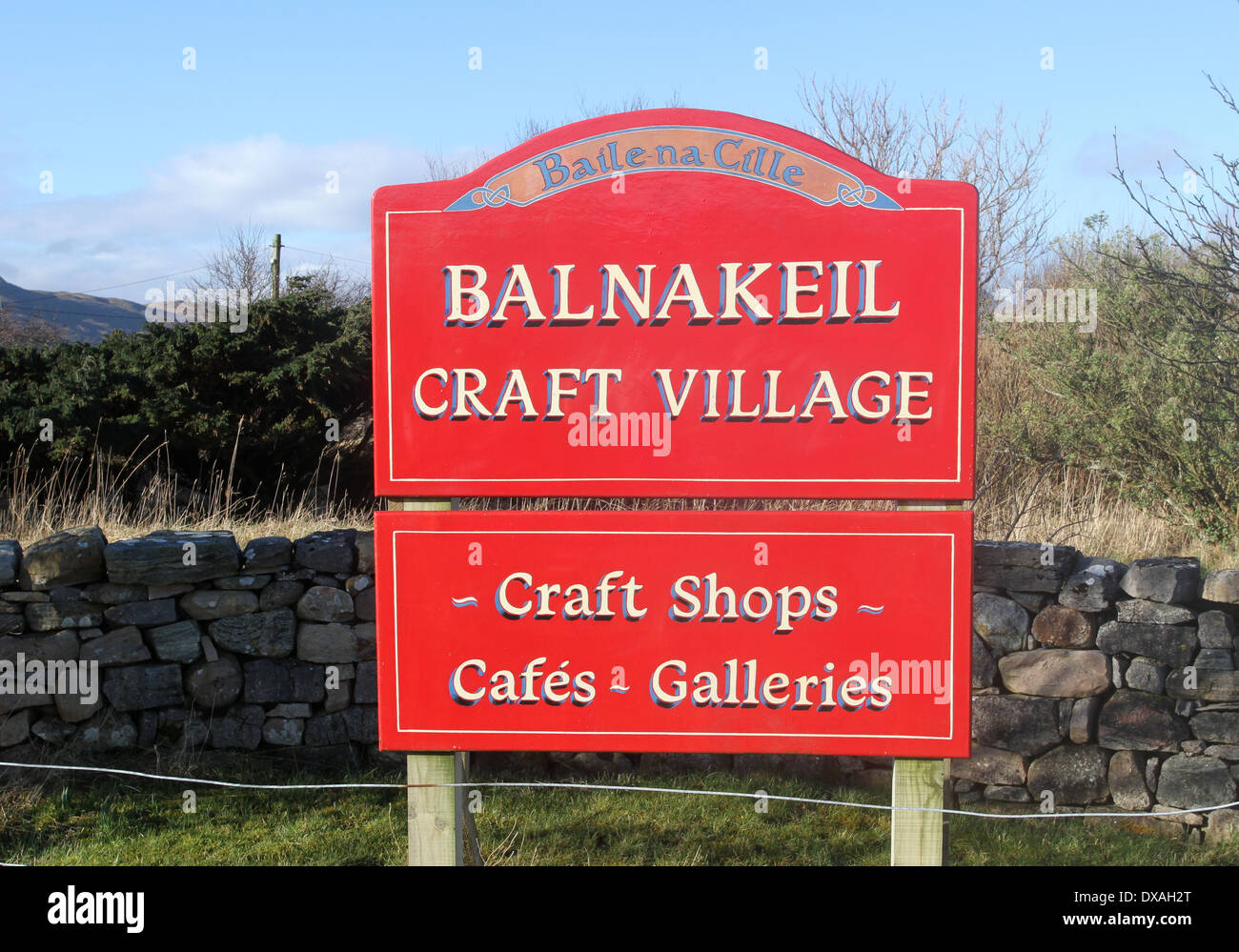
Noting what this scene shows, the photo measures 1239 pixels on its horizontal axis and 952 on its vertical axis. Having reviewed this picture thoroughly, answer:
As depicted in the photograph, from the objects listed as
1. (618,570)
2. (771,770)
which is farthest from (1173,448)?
(618,570)

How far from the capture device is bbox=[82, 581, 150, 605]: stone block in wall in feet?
16.7

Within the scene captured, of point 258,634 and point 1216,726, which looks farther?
point 258,634

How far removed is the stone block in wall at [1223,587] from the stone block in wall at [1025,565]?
0.61 metres

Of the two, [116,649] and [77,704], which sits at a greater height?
[116,649]

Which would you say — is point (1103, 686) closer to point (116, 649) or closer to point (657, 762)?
point (657, 762)

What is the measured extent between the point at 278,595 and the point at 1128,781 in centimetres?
457

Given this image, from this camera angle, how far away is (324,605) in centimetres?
528

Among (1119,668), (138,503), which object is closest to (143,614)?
(138,503)

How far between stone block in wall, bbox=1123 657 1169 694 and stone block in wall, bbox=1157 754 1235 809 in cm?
36

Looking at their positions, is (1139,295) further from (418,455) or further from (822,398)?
(418,455)

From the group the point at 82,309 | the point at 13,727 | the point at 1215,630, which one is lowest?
the point at 13,727

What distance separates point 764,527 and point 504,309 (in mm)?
1118

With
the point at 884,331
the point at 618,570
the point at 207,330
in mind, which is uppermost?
the point at 207,330

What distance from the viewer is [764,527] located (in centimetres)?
309
